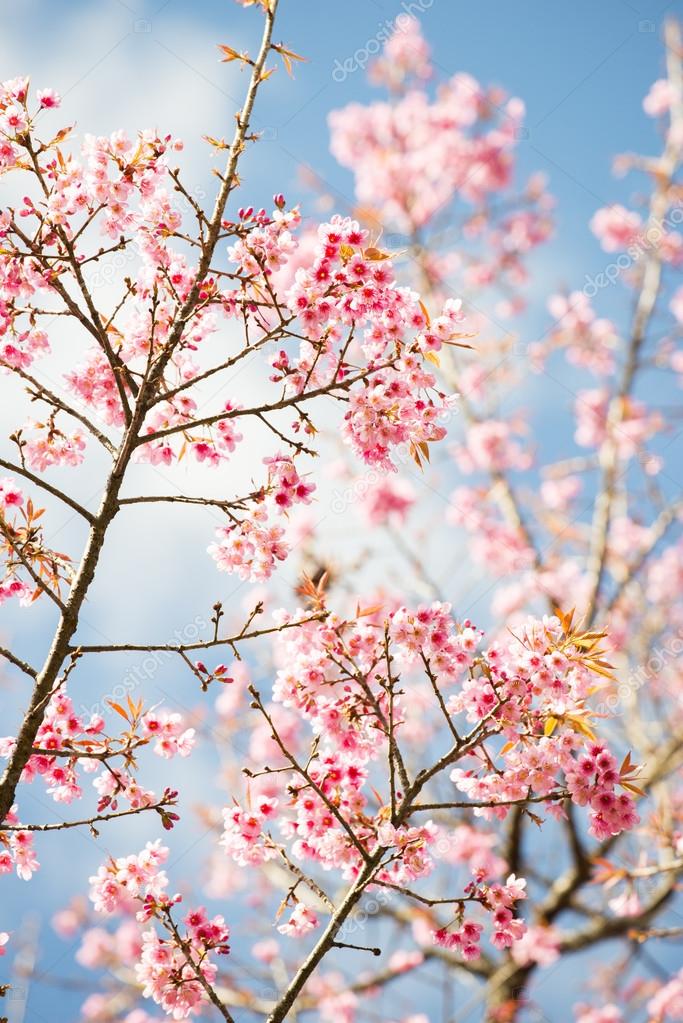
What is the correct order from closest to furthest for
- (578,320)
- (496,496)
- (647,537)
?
(647,537) → (496,496) → (578,320)

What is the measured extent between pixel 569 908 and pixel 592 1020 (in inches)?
131

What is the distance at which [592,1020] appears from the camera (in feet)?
29.5

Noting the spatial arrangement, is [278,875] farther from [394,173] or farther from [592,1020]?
[394,173]

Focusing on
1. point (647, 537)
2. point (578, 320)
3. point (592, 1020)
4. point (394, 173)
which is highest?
point (394, 173)

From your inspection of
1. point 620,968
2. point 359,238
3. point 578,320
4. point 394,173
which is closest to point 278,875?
point 620,968

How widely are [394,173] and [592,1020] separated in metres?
11.0

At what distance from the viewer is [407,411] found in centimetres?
347

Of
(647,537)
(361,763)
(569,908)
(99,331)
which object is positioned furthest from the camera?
(647,537)

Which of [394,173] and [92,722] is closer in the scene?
[92,722]

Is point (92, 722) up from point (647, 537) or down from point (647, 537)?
down

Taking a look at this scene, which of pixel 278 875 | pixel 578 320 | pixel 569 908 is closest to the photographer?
pixel 569 908

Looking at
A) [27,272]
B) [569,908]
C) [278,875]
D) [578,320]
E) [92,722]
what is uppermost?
[578,320]

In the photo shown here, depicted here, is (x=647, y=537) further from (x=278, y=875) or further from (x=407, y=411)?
(x=407, y=411)

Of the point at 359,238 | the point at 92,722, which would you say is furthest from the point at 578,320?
the point at 92,722
